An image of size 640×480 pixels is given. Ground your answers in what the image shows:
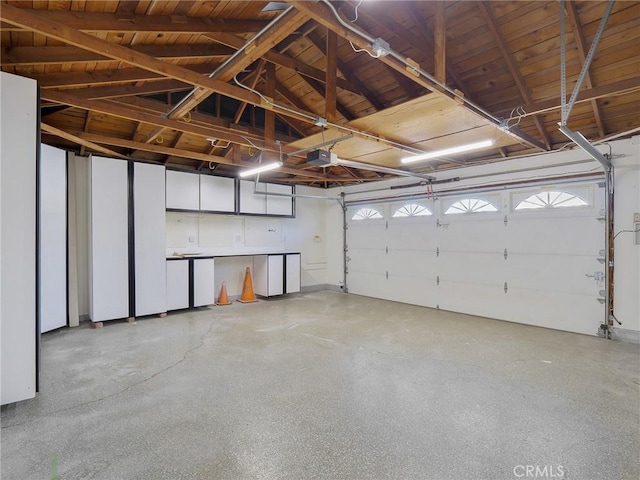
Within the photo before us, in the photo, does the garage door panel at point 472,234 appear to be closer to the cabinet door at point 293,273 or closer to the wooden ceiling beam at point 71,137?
the cabinet door at point 293,273

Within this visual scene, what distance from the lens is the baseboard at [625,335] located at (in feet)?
13.7

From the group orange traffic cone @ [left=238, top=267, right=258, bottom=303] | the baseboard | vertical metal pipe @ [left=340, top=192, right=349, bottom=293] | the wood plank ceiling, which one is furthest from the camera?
vertical metal pipe @ [left=340, top=192, right=349, bottom=293]

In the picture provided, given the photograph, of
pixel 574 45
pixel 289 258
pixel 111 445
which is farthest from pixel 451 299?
pixel 111 445

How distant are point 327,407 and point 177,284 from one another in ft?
13.3

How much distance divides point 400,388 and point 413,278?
12.9ft

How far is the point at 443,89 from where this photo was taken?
2.87 metres

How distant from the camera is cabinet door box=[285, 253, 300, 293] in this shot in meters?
7.30

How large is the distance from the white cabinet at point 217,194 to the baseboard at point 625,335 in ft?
21.5

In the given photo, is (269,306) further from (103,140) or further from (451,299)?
(103,140)

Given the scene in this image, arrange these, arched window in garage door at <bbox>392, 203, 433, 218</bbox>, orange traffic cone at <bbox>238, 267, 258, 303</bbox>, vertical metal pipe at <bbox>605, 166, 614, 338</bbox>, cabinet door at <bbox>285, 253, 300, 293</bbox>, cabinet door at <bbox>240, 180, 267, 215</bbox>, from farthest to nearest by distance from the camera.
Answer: cabinet door at <bbox>285, 253, 300, 293</bbox>, orange traffic cone at <bbox>238, 267, 258, 303</bbox>, cabinet door at <bbox>240, 180, 267, 215</bbox>, arched window in garage door at <bbox>392, 203, 433, 218</bbox>, vertical metal pipe at <bbox>605, 166, 614, 338</bbox>

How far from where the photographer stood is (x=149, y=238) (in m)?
5.28

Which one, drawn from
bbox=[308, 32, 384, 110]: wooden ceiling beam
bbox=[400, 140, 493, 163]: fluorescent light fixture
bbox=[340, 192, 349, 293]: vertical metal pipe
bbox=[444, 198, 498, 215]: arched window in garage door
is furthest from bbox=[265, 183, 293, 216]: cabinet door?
bbox=[444, 198, 498, 215]: arched window in garage door

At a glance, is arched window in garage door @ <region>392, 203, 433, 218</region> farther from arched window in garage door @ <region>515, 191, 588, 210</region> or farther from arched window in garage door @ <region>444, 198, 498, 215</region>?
arched window in garage door @ <region>515, 191, 588, 210</region>

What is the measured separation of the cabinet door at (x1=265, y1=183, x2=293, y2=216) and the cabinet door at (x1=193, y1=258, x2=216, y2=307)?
1.87 metres
